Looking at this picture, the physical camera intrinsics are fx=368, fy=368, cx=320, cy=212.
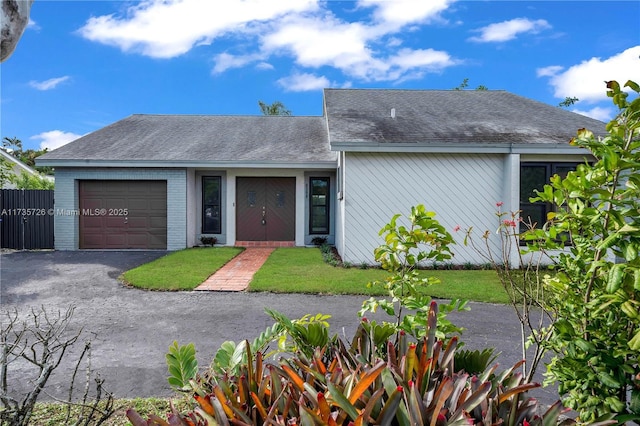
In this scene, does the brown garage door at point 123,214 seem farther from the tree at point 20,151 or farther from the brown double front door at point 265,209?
the tree at point 20,151

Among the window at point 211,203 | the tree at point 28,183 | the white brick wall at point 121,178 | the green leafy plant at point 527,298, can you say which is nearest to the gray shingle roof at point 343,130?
the white brick wall at point 121,178

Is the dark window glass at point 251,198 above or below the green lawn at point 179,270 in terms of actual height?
above

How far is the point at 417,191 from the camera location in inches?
385

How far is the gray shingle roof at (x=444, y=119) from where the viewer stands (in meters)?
9.76

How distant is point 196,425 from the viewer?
1.51 m

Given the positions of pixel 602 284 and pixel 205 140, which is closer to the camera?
pixel 602 284

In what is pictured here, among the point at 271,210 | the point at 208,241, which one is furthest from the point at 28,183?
the point at 271,210

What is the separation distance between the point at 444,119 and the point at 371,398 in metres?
11.6

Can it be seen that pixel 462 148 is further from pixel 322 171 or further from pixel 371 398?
pixel 371 398

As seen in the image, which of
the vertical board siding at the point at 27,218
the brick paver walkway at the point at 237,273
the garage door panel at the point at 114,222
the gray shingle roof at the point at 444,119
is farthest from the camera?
the garage door panel at the point at 114,222

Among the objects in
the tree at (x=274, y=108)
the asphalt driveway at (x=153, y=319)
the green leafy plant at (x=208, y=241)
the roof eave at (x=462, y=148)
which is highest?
the tree at (x=274, y=108)

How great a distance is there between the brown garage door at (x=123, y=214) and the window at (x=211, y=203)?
138 centimetres

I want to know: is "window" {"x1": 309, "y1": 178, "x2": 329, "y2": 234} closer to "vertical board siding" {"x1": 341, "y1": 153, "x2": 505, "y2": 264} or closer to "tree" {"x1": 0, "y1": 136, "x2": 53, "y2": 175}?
"vertical board siding" {"x1": 341, "y1": 153, "x2": 505, "y2": 264}

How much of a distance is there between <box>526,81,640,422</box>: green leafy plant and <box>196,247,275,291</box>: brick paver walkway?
6.10 metres
